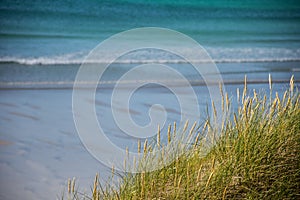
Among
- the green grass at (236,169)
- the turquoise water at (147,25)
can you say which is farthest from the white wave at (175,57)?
the green grass at (236,169)

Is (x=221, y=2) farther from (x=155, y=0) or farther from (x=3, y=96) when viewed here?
(x=3, y=96)

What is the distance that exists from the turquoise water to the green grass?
10706 mm

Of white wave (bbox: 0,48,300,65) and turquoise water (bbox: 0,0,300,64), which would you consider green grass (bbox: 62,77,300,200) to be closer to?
white wave (bbox: 0,48,300,65)

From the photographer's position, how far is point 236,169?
3.94m

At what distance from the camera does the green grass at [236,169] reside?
385 centimetres

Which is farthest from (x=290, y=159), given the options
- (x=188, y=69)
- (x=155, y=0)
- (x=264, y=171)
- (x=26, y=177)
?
(x=155, y=0)

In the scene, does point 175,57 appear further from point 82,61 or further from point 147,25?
point 147,25

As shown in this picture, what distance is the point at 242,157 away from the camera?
3.99 m

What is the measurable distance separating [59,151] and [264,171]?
316 centimetres

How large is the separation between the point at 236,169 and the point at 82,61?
11.5 meters

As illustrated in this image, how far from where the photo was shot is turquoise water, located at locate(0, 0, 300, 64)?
57.4ft

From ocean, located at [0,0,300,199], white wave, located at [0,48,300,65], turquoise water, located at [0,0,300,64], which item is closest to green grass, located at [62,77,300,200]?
ocean, located at [0,0,300,199]

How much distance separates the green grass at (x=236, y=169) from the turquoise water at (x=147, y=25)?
10.7m

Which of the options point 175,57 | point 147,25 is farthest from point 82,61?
point 147,25
